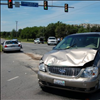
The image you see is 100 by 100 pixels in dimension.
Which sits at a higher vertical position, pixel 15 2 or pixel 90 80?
pixel 15 2

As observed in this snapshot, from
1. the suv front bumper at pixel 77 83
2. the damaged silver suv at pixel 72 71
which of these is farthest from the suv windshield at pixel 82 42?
the suv front bumper at pixel 77 83

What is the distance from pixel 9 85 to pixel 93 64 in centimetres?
308

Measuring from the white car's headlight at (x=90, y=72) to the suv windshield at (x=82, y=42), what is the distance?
4.22 ft

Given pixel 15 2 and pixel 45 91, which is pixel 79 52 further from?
pixel 15 2

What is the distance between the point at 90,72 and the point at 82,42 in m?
1.79

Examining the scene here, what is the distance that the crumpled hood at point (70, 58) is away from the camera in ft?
12.4

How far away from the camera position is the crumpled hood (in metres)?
3.77

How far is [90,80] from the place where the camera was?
351 centimetres

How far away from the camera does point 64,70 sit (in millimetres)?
3752

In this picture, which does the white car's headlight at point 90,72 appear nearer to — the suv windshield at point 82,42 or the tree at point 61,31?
the suv windshield at point 82,42

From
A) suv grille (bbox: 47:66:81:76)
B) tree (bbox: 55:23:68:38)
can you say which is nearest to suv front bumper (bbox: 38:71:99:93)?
suv grille (bbox: 47:66:81:76)

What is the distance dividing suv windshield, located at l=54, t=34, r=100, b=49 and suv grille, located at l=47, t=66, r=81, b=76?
1.42 meters

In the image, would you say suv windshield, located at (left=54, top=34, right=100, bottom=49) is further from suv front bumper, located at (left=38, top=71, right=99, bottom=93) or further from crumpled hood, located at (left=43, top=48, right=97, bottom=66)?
suv front bumper, located at (left=38, top=71, right=99, bottom=93)

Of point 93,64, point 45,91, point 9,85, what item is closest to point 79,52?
point 93,64
